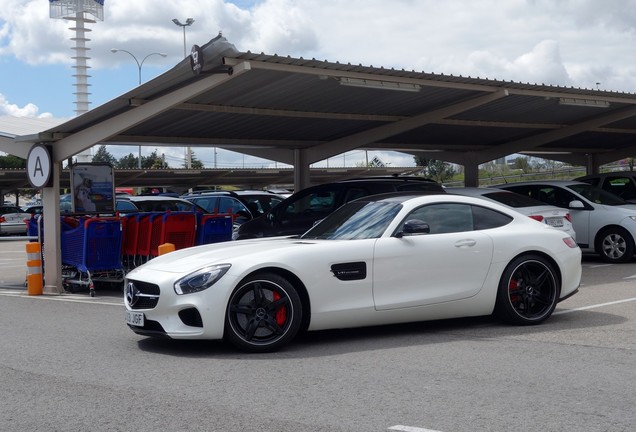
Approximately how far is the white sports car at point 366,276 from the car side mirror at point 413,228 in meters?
0.02

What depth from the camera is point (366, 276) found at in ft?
26.7

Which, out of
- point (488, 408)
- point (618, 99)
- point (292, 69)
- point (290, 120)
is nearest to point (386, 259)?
point (488, 408)

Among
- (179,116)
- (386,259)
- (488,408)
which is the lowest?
(488,408)

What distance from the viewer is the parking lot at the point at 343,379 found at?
5.54 meters

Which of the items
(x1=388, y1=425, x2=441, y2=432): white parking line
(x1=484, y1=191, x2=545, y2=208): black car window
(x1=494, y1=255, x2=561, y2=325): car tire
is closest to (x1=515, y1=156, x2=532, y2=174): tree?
(x1=484, y1=191, x2=545, y2=208): black car window

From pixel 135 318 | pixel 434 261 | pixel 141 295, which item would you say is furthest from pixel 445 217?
pixel 135 318

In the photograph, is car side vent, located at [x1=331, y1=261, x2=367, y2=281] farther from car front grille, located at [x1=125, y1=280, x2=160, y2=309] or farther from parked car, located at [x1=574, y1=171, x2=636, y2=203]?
parked car, located at [x1=574, y1=171, x2=636, y2=203]

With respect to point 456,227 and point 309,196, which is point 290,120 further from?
point 456,227

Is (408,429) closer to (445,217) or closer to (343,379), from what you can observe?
(343,379)

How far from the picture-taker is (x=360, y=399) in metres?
6.04

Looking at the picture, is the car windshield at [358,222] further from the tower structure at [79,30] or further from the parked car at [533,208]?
the tower structure at [79,30]

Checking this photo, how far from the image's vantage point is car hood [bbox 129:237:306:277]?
25.6ft

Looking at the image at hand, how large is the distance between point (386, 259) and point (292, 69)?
4.36 metres

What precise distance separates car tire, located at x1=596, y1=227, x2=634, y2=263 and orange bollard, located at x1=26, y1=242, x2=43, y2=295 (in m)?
10.1
